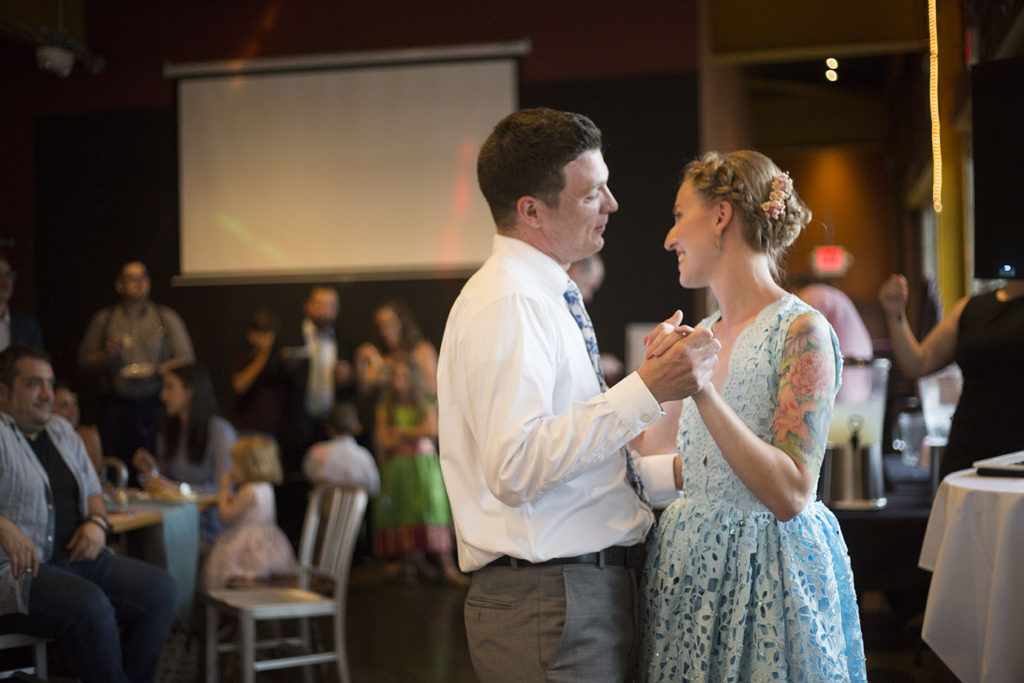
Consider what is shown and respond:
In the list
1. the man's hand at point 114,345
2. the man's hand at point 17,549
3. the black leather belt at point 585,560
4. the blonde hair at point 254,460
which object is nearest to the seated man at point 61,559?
the man's hand at point 17,549

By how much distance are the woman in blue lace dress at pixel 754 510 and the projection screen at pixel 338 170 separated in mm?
5870

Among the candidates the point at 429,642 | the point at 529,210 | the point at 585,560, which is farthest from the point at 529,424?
the point at 429,642

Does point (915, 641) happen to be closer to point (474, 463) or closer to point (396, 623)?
point (396, 623)

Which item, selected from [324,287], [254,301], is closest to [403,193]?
[324,287]

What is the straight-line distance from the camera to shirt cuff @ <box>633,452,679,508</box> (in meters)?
2.02

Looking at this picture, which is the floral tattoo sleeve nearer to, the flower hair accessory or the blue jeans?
the flower hair accessory

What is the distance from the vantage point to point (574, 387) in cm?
169

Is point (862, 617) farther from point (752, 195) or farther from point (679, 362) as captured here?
point (679, 362)

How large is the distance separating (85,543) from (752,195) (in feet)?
8.57

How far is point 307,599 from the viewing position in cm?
404

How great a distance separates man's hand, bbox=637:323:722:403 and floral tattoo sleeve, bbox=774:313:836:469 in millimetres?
234

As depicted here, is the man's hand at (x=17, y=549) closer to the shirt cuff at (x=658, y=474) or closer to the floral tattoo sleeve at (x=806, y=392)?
the shirt cuff at (x=658, y=474)

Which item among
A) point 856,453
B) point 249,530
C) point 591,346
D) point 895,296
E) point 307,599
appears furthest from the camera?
point 249,530

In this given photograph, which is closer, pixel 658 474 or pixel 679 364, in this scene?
pixel 679 364
